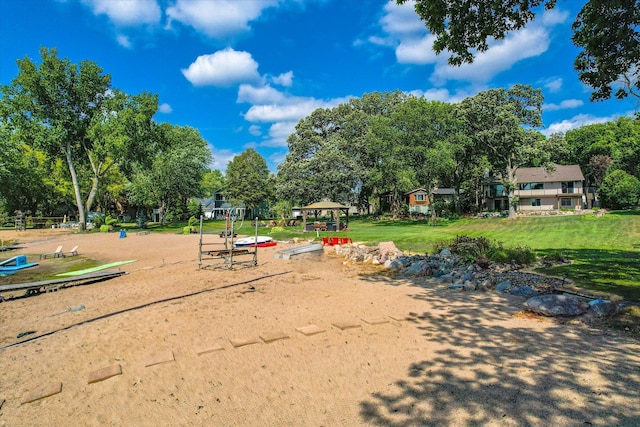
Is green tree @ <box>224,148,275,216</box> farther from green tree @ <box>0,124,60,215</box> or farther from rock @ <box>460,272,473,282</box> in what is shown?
rock @ <box>460,272,473,282</box>

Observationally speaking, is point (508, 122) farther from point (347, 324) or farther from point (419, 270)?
point (347, 324)

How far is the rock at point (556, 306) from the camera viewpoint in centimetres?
670

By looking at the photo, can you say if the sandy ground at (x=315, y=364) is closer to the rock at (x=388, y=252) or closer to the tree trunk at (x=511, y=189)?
the rock at (x=388, y=252)

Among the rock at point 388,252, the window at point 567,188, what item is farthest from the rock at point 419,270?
the window at point 567,188

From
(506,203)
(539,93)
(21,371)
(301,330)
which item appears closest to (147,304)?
(21,371)

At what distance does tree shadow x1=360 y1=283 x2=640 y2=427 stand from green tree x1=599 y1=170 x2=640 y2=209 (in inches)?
1944

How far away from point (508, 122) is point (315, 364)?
136 ft

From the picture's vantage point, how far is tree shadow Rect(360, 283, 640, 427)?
3.51m

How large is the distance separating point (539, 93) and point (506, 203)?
19254mm

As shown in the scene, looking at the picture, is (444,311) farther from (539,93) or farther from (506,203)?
(506,203)

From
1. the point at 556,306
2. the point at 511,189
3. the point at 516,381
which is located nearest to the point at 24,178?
the point at 556,306

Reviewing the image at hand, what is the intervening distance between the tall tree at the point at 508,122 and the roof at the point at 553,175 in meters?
10.8

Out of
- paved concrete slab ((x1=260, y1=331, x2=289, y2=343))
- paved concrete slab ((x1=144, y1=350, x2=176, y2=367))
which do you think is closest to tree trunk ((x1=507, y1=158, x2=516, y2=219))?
paved concrete slab ((x1=260, y1=331, x2=289, y2=343))

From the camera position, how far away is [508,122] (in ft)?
128
